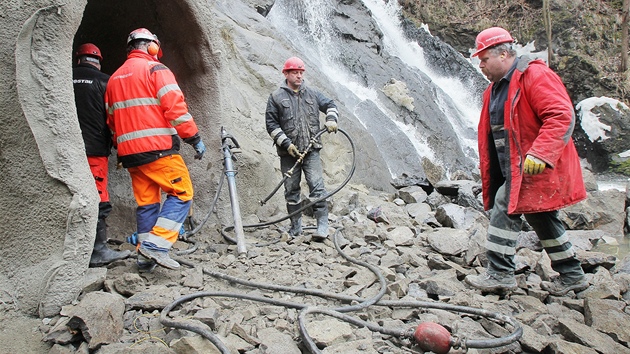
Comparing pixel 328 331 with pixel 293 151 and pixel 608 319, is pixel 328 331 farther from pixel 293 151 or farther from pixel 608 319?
pixel 293 151

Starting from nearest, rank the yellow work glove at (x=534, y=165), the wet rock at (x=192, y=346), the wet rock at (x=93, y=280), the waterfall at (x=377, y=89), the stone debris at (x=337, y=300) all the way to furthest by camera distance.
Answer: the wet rock at (x=192, y=346)
the stone debris at (x=337, y=300)
the yellow work glove at (x=534, y=165)
the wet rock at (x=93, y=280)
the waterfall at (x=377, y=89)

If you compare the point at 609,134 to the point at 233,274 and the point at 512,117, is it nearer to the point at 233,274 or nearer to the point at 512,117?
the point at 512,117

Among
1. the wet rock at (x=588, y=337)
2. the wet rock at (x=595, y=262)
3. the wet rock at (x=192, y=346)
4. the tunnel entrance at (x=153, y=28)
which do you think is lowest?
the wet rock at (x=192, y=346)

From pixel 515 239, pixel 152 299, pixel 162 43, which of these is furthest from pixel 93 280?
pixel 515 239

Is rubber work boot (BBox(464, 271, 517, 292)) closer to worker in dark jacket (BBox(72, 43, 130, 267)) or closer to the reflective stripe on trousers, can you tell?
the reflective stripe on trousers

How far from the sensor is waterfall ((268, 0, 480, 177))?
34.9 feet

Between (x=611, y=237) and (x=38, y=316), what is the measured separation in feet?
22.2

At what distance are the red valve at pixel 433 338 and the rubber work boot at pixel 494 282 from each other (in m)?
1.01

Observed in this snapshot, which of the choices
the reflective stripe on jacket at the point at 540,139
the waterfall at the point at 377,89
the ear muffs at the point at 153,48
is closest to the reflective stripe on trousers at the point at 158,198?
the ear muffs at the point at 153,48

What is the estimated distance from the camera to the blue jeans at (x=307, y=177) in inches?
190

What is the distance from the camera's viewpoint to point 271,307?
2.99 metres

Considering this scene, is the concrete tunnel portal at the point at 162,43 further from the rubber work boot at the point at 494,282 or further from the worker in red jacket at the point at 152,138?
the rubber work boot at the point at 494,282

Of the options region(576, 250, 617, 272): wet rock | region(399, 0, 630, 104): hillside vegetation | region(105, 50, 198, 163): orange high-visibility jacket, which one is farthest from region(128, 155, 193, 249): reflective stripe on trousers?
region(399, 0, 630, 104): hillside vegetation

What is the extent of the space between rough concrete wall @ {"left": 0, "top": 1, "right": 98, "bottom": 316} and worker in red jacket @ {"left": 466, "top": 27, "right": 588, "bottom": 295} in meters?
2.77
